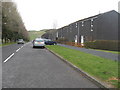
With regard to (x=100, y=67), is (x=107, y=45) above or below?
above

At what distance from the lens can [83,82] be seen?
5.95 meters

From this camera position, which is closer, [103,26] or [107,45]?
[107,45]

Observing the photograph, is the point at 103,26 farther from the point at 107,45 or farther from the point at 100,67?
the point at 100,67

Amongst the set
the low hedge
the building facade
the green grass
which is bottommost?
the green grass

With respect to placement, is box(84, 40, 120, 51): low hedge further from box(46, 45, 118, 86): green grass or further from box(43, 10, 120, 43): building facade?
box(46, 45, 118, 86): green grass

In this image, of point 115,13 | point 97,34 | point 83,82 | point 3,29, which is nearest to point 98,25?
point 97,34

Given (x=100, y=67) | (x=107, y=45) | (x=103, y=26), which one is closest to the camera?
(x=100, y=67)

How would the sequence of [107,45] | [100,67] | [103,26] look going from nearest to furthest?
[100,67], [107,45], [103,26]

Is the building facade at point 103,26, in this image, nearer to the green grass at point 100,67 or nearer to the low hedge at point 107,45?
the low hedge at point 107,45

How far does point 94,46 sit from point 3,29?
2392cm

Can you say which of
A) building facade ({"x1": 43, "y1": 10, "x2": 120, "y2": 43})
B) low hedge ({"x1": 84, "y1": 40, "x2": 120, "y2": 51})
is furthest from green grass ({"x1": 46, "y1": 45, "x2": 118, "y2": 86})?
building facade ({"x1": 43, "y1": 10, "x2": 120, "y2": 43})

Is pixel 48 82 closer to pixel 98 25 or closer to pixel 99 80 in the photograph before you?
pixel 99 80

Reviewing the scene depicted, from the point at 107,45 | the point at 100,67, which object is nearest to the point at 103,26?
the point at 107,45

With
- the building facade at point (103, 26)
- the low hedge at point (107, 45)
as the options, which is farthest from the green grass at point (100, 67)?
the building facade at point (103, 26)
